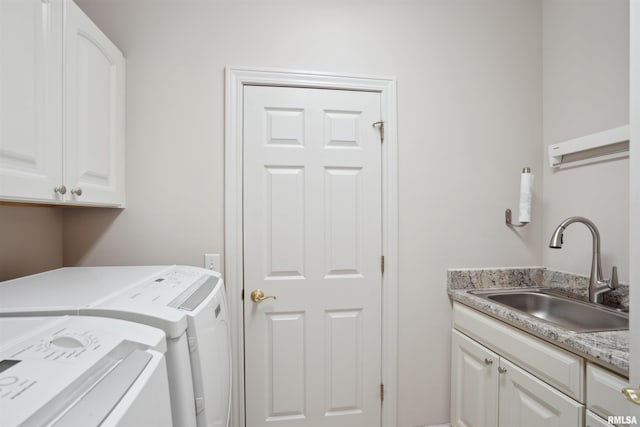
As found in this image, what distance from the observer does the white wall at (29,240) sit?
122 centimetres

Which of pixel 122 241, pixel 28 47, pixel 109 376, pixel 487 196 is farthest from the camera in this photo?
pixel 487 196

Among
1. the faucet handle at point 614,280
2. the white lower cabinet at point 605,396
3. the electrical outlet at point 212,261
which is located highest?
the electrical outlet at point 212,261

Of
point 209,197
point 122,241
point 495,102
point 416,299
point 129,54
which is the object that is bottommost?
point 416,299

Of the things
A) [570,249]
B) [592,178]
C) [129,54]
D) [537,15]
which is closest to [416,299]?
[570,249]

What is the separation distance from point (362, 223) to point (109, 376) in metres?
→ 1.40

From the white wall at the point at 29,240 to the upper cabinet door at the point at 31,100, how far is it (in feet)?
1.37

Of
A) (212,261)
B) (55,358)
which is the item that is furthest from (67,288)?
(212,261)

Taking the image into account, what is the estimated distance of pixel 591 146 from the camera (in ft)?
5.12

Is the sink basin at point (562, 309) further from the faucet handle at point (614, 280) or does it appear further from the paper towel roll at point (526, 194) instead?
the paper towel roll at point (526, 194)

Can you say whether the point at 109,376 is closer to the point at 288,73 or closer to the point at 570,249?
the point at 288,73

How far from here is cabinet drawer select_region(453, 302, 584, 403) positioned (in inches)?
42.7

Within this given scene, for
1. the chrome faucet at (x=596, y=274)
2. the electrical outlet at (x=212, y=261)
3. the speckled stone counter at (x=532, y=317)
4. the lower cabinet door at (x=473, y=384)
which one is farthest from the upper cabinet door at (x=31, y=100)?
the chrome faucet at (x=596, y=274)

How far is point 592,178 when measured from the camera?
1620 mm

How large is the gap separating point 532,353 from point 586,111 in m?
1.31
